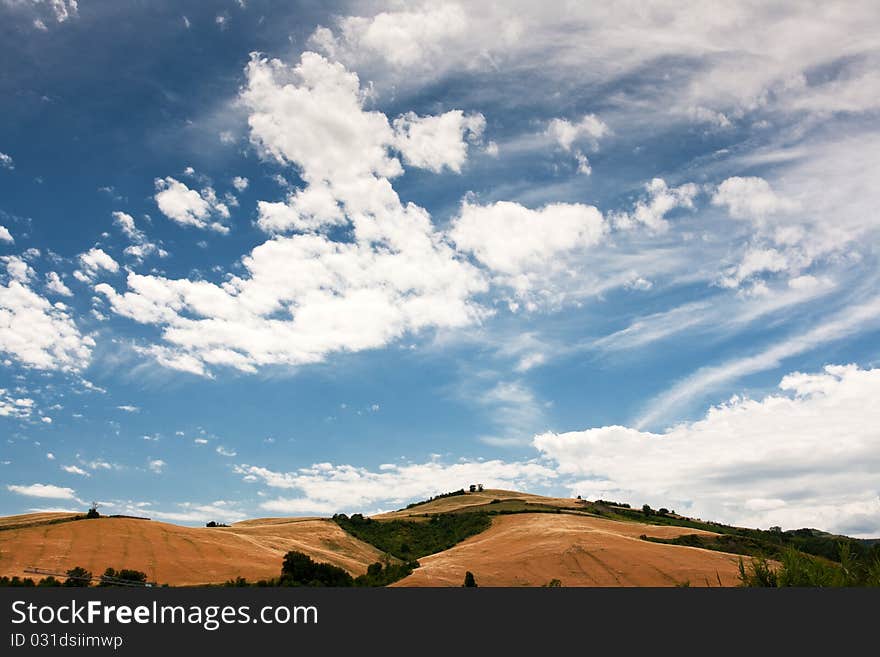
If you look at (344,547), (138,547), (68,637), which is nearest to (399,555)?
(344,547)

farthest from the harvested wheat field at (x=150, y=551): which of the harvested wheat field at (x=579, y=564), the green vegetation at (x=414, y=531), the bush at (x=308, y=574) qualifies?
the green vegetation at (x=414, y=531)

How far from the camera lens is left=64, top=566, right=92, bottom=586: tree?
5262 cm

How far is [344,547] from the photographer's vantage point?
10550cm

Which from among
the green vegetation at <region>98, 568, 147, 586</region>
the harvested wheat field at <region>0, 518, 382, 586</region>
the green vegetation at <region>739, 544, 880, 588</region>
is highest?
the harvested wheat field at <region>0, 518, 382, 586</region>

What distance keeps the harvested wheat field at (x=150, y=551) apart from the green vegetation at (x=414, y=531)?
31.0 metres

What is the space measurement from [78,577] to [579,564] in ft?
151

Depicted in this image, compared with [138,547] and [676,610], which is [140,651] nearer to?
[676,610]

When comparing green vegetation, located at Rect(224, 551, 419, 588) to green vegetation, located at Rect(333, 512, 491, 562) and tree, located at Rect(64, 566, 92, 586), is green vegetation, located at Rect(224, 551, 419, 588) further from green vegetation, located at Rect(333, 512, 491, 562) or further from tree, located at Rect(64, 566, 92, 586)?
green vegetation, located at Rect(333, 512, 491, 562)

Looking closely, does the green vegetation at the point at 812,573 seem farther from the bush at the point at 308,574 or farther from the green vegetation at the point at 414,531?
the green vegetation at the point at 414,531

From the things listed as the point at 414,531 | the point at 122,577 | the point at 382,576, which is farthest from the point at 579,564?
the point at 414,531

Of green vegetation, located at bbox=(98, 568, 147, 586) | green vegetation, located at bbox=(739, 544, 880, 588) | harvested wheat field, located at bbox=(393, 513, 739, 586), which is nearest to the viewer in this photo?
green vegetation, located at bbox=(739, 544, 880, 588)

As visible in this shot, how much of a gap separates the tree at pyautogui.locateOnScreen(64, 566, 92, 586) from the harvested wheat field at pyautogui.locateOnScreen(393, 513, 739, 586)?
85.2ft

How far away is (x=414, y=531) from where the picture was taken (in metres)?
136

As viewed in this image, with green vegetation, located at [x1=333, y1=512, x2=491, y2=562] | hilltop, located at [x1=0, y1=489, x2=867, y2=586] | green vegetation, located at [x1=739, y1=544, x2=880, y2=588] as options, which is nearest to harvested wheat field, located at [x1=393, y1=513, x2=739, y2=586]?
hilltop, located at [x1=0, y1=489, x2=867, y2=586]
